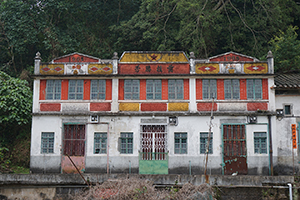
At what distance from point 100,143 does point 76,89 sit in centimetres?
367

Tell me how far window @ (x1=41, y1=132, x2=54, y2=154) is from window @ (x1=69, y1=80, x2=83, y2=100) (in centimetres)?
266

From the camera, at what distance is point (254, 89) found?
61.1 feet

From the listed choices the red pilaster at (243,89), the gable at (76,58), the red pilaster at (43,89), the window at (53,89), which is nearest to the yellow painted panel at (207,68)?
the red pilaster at (243,89)

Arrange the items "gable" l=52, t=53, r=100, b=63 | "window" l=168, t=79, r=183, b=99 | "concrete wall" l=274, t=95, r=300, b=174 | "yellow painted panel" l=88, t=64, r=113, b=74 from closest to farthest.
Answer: "concrete wall" l=274, t=95, r=300, b=174 → "window" l=168, t=79, r=183, b=99 → "yellow painted panel" l=88, t=64, r=113, b=74 → "gable" l=52, t=53, r=100, b=63

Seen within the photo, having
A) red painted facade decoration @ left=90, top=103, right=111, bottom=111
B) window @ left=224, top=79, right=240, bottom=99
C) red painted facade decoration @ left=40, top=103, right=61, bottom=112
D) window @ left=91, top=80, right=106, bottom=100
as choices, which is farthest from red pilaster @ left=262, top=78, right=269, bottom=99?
red painted facade decoration @ left=40, top=103, right=61, bottom=112

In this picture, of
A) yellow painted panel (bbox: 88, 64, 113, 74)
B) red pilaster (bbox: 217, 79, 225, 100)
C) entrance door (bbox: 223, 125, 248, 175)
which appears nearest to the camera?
entrance door (bbox: 223, 125, 248, 175)

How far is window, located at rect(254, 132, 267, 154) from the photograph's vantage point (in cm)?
1812

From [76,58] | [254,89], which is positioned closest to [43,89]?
[76,58]

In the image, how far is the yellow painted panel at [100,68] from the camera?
18938 millimetres

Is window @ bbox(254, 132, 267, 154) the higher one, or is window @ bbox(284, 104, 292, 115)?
window @ bbox(284, 104, 292, 115)

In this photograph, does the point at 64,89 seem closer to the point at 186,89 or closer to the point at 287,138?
the point at 186,89

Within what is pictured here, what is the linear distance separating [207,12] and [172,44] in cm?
391

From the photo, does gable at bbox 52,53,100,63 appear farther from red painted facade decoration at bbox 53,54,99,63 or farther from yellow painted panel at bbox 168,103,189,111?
yellow painted panel at bbox 168,103,189,111

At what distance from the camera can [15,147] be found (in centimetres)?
2127
